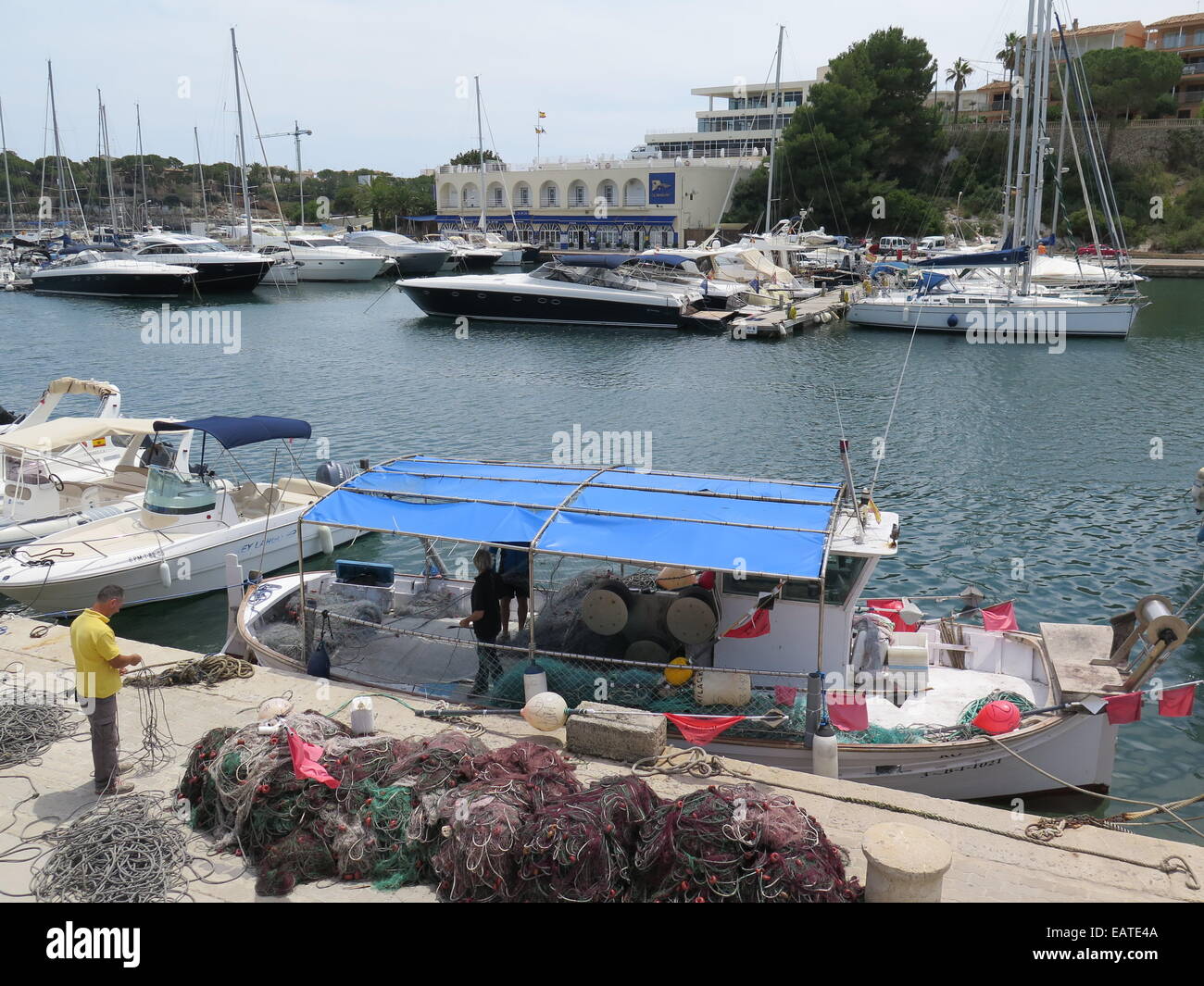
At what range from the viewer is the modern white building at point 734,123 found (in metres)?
104

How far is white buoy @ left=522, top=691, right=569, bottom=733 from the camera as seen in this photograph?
955cm

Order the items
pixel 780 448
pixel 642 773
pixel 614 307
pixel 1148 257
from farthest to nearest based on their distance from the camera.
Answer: pixel 1148 257 → pixel 614 307 → pixel 780 448 → pixel 642 773

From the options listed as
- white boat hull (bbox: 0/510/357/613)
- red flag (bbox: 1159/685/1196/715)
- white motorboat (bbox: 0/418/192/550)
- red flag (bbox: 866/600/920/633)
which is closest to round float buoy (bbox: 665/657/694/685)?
red flag (bbox: 866/600/920/633)

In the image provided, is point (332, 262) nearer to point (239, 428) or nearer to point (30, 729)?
point (239, 428)

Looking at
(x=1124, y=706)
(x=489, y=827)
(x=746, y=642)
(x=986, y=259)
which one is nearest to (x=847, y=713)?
(x=746, y=642)

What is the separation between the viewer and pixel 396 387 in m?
35.6

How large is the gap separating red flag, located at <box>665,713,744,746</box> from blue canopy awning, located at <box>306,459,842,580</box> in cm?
150

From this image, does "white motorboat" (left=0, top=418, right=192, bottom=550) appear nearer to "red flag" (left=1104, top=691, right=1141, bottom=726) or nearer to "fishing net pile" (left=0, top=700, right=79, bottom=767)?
"fishing net pile" (left=0, top=700, right=79, bottom=767)

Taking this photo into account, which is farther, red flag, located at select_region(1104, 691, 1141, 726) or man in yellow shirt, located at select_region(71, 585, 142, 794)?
red flag, located at select_region(1104, 691, 1141, 726)

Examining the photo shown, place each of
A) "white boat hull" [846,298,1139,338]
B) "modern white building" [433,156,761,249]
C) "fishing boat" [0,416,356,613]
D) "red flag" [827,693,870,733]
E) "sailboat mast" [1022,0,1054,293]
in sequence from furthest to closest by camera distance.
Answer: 1. "modern white building" [433,156,761,249]
2. "white boat hull" [846,298,1139,338]
3. "sailboat mast" [1022,0,1054,293]
4. "fishing boat" [0,416,356,613]
5. "red flag" [827,693,870,733]

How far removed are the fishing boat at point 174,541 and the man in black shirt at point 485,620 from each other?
461 centimetres

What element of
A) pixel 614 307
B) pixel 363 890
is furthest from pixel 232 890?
pixel 614 307
